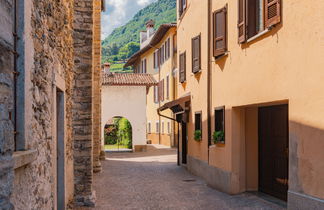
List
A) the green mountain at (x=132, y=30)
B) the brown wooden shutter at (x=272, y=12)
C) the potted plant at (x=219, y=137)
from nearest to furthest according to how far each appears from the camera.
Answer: the brown wooden shutter at (x=272, y=12) < the potted plant at (x=219, y=137) < the green mountain at (x=132, y=30)

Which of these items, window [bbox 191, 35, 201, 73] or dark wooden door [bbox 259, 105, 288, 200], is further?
window [bbox 191, 35, 201, 73]

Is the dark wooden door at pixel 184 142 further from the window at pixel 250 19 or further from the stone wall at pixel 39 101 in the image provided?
the stone wall at pixel 39 101

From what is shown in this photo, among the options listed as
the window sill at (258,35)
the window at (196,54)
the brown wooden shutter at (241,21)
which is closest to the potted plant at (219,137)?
the brown wooden shutter at (241,21)

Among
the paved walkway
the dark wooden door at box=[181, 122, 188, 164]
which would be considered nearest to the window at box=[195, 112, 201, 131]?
the paved walkway

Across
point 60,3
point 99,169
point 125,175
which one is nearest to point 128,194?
point 125,175

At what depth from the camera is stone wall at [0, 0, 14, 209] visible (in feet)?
5.64

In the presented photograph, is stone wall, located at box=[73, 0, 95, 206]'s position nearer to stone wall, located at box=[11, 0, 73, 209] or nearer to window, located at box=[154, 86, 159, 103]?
stone wall, located at box=[11, 0, 73, 209]

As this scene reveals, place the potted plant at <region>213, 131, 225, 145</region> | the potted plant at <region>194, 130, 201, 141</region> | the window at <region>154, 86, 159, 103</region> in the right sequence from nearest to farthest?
the potted plant at <region>213, 131, 225, 145</region>
the potted plant at <region>194, 130, 201, 141</region>
the window at <region>154, 86, 159, 103</region>

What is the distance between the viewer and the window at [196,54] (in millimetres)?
12539

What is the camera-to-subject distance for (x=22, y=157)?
2934mm

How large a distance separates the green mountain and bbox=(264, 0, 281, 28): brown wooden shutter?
7784 centimetres

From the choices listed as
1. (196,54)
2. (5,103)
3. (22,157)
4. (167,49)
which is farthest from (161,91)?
(5,103)

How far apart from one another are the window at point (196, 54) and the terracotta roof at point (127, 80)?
983 centimetres

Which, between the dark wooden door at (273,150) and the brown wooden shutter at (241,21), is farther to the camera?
the brown wooden shutter at (241,21)
